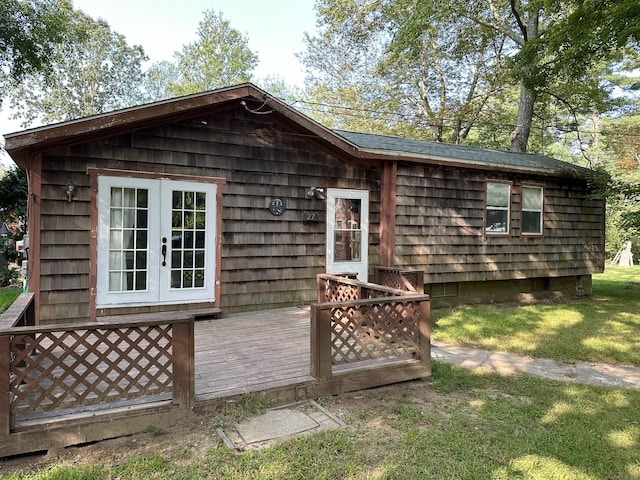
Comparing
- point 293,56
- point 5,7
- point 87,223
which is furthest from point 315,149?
point 293,56

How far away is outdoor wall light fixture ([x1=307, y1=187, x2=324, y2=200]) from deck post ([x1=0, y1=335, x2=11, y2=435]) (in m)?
4.71

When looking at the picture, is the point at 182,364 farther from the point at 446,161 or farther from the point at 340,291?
the point at 446,161

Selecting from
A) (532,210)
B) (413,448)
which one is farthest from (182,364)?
(532,210)

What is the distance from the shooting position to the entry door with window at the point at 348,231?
6.88 metres

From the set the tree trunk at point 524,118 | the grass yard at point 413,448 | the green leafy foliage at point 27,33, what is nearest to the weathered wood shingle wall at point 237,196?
the grass yard at point 413,448

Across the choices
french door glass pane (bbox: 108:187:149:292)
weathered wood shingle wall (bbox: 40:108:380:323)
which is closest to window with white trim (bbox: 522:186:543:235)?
weathered wood shingle wall (bbox: 40:108:380:323)

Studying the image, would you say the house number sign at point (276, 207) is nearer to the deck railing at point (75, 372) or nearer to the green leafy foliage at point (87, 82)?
the deck railing at point (75, 372)

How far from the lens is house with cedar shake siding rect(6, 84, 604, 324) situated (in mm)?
5000

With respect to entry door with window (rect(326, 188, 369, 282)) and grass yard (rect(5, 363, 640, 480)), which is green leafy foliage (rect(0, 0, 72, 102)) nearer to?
entry door with window (rect(326, 188, 369, 282))

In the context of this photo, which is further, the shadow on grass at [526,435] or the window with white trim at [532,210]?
the window with white trim at [532,210]

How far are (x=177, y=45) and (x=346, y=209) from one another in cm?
2365

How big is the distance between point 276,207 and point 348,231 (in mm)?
1429

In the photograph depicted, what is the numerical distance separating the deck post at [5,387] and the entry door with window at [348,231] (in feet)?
15.9

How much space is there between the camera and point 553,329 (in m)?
6.27
